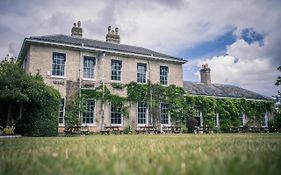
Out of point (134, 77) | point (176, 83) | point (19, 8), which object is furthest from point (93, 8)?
point (176, 83)

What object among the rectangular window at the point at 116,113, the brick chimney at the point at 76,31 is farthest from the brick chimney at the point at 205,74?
the brick chimney at the point at 76,31

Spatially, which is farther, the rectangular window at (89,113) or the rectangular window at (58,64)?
the rectangular window at (89,113)

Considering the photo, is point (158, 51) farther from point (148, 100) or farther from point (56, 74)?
point (56, 74)

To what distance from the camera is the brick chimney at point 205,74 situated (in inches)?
1109

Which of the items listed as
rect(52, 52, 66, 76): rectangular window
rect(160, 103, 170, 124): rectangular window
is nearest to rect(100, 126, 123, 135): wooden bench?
rect(160, 103, 170, 124): rectangular window

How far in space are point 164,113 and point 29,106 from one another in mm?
11112

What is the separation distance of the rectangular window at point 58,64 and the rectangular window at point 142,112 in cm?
690

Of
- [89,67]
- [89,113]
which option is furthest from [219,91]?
[89,113]

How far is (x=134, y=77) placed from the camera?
66.2ft

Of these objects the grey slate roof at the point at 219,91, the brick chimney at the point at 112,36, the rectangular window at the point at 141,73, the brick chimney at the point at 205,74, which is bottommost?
the grey slate roof at the point at 219,91

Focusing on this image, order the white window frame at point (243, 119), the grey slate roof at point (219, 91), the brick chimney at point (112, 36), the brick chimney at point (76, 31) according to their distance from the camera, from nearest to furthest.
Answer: the brick chimney at point (76, 31) < the brick chimney at point (112, 36) < the grey slate roof at point (219, 91) < the white window frame at point (243, 119)

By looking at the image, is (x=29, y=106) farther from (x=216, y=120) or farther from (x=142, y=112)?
(x=216, y=120)

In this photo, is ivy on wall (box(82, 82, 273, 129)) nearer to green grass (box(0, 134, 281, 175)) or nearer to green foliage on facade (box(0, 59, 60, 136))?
green foliage on facade (box(0, 59, 60, 136))

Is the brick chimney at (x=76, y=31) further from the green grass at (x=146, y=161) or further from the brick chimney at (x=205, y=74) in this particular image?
the green grass at (x=146, y=161)
